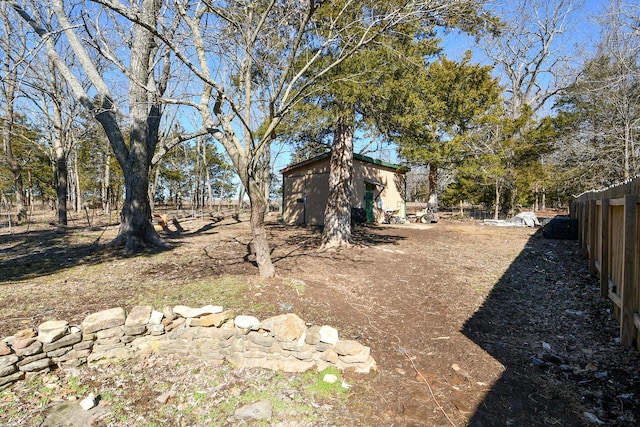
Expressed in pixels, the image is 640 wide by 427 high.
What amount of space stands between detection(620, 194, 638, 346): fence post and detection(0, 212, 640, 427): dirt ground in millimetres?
227

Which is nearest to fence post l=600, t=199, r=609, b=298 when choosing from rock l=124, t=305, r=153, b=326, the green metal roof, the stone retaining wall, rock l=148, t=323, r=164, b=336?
the stone retaining wall

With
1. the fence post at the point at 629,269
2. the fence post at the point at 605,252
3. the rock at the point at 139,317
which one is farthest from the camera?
the fence post at the point at 605,252

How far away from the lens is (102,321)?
3146mm

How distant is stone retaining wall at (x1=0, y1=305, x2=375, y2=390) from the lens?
295cm

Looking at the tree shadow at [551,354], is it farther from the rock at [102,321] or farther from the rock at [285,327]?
the rock at [102,321]

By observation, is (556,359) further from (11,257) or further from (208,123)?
(11,257)

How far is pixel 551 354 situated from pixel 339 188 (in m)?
5.52

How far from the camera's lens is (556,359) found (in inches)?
130

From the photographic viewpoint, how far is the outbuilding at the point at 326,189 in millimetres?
14531

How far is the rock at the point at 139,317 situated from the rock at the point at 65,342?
0.40 m

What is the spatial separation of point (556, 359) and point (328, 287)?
3027 millimetres

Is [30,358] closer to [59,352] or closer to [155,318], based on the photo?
[59,352]

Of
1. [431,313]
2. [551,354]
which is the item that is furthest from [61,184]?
[551,354]

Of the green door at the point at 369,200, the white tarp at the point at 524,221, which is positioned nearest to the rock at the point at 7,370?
the green door at the point at 369,200
